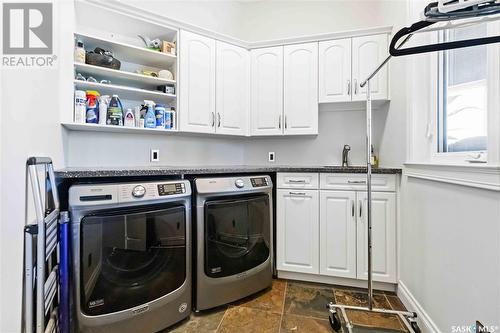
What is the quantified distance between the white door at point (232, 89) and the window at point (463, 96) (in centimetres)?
163

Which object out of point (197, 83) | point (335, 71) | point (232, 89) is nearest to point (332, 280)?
point (335, 71)

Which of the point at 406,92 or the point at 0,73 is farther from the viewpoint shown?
the point at 406,92

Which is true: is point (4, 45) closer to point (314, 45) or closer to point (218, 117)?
point (218, 117)

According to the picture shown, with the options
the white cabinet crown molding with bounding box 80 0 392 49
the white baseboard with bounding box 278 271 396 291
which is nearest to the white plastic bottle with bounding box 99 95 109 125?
the white cabinet crown molding with bounding box 80 0 392 49

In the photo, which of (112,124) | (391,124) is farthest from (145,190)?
(391,124)

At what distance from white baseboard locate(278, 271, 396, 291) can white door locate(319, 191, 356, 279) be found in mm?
76

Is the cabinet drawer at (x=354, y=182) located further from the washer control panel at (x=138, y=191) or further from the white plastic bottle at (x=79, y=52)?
the white plastic bottle at (x=79, y=52)

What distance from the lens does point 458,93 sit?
1383 mm

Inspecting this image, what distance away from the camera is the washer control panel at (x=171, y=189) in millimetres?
1492

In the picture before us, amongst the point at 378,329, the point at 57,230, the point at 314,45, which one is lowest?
the point at 378,329

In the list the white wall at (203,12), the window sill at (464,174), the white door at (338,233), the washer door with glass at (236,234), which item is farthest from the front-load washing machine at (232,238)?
the white wall at (203,12)

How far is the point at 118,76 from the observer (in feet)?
6.42

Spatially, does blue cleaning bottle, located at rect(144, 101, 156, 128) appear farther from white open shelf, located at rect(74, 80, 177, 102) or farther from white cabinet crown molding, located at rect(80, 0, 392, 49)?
white cabinet crown molding, located at rect(80, 0, 392, 49)

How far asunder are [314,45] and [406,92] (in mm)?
1011
